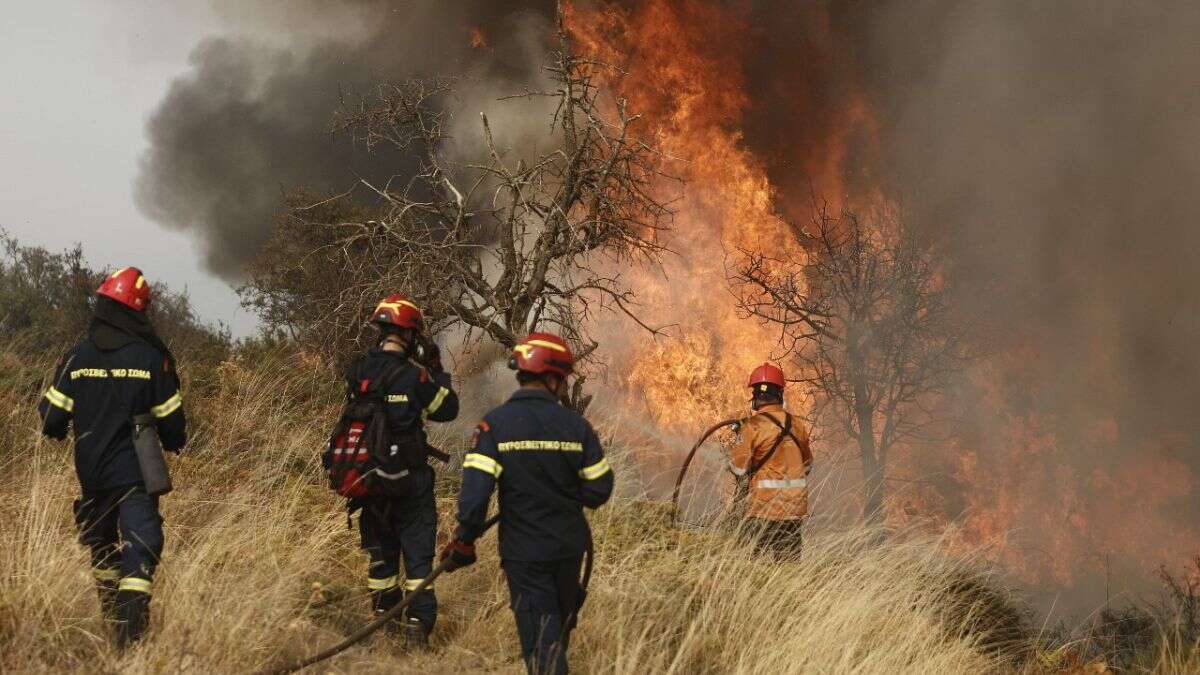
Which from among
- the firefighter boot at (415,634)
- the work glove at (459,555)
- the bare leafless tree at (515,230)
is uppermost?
the bare leafless tree at (515,230)

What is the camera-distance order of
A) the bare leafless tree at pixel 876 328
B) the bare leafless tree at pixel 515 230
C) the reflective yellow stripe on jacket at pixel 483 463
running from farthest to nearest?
the bare leafless tree at pixel 876 328 → the bare leafless tree at pixel 515 230 → the reflective yellow stripe on jacket at pixel 483 463

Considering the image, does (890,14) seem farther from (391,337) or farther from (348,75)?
(391,337)

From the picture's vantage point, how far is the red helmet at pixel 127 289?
15.3 feet

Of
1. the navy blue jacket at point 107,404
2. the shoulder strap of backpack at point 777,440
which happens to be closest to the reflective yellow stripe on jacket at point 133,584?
the navy blue jacket at point 107,404

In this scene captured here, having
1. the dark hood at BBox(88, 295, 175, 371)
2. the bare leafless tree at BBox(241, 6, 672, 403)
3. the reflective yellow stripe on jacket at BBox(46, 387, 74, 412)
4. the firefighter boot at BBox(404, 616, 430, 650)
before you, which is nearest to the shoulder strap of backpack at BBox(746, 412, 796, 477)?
the bare leafless tree at BBox(241, 6, 672, 403)

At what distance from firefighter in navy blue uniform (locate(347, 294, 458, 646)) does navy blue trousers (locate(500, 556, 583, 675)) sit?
108 cm

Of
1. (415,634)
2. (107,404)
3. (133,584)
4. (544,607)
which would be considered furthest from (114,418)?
(544,607)

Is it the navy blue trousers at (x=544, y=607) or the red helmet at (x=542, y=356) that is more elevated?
the red helmet at (x=542, y=356)

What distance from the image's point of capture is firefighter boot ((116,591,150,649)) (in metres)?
4.39

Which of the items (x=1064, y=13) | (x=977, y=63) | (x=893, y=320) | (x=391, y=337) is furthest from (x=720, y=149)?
(x=391, y=337)

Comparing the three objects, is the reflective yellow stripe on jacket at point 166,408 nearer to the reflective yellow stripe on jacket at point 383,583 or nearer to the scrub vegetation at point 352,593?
the scrub vegetation at point 352,593

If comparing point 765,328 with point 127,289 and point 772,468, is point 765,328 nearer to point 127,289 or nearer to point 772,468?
point 772,468

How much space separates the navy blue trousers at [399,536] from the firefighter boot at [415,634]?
14 cm

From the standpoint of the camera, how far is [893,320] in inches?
736
